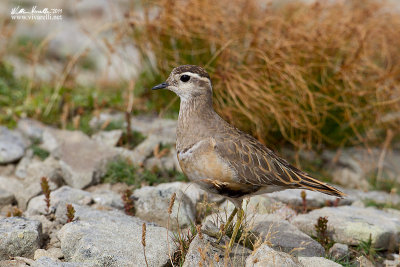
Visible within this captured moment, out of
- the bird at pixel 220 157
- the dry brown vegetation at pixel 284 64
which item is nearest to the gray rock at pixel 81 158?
the dry brown vegetation at pixel 284 64

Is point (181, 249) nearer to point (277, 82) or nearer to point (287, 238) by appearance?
point (287, 238)

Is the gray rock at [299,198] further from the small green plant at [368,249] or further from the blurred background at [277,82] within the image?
the small green plant at [368,249]

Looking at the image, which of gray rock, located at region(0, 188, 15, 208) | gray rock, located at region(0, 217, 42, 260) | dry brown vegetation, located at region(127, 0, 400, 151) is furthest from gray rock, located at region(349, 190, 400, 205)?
gray rock, located at region(0, 188, 15, 208)

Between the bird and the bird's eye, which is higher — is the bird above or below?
below

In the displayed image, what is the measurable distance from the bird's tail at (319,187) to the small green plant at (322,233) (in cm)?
45

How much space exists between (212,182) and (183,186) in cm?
153

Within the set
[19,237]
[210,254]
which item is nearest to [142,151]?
[19,237]

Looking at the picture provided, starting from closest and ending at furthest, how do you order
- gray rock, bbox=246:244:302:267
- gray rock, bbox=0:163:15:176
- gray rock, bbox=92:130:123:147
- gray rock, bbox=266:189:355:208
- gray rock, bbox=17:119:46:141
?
1. gray rock, bbox=246:244:302:267
2. gray rock, bbox=266:189:355:208
3. gray rock, bbox=0:163:15:176
4. gray rock, bbox=92:130:123:147
5. gray rock, bbox=17:119:46:141

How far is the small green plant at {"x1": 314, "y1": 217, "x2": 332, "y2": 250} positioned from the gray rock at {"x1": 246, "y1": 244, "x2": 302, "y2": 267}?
0.96 m

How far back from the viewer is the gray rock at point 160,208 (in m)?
5.48

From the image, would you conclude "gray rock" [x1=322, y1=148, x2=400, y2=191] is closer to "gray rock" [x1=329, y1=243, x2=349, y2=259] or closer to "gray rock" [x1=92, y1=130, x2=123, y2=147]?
"gray rock" [x1=329, y1=243, x2=349, y2=259]

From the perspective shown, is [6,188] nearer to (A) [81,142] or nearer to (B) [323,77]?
(A) [81,142]

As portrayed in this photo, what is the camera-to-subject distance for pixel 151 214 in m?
5.58

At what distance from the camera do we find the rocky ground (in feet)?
14.5
